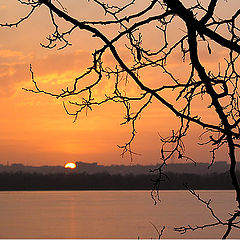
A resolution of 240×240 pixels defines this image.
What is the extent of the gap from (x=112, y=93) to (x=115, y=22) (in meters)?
0.37

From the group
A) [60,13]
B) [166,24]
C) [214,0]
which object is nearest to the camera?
[60,13]

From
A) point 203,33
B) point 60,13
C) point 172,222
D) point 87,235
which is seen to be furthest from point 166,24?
point 172,222

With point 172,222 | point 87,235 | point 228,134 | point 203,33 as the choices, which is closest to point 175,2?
point 203,33

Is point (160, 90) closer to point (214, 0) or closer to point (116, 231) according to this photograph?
point (214, 0)

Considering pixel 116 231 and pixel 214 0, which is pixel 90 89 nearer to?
pixel 214 0

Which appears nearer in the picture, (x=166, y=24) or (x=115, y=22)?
(x=115, y=22)

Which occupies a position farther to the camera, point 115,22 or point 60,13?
point 115,22

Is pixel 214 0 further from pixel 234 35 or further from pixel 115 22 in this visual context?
pixel 115 22

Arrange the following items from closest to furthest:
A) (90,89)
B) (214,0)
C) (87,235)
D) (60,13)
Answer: (60,13)
(214,0)
(90,89)
(87,235)

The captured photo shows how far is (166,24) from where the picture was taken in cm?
348

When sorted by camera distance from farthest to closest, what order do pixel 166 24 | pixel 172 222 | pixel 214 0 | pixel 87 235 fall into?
pixel 172 222 < pixel 87 235 < pixel 166 24 < pixel 214 0

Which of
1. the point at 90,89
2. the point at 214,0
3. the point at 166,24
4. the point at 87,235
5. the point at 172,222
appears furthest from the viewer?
the point at 172,222

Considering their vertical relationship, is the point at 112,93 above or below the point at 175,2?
below

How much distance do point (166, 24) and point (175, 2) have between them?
74cm
